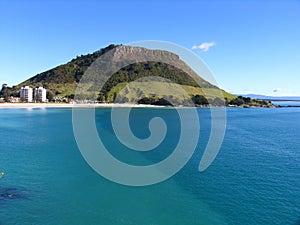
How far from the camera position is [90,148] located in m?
56.2

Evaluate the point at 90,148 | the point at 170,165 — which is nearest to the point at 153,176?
the point at 170,165

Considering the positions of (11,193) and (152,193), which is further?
(152,193)

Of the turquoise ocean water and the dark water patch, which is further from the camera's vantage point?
the dark water patch

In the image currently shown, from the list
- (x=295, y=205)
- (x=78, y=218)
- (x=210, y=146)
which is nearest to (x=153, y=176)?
(x=78, y=218)

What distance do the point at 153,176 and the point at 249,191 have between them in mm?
13077

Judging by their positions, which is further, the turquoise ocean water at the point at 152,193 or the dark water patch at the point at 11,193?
the dark water patch at the point at 11,193

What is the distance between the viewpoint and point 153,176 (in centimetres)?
3847

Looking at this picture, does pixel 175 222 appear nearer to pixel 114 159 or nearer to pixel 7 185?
pixel 7 185

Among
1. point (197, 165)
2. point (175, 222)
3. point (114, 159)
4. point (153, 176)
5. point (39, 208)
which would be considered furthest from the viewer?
point (114, 159)

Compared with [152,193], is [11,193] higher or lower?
higher

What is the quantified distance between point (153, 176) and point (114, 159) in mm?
11620

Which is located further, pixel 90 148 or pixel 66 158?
pixel 90 148

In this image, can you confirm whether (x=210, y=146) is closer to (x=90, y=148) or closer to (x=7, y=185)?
(x=90, y=148)

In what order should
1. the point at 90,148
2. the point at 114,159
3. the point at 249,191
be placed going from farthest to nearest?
the point at 90,148 < the point at 114,159 < the point at 249,191
